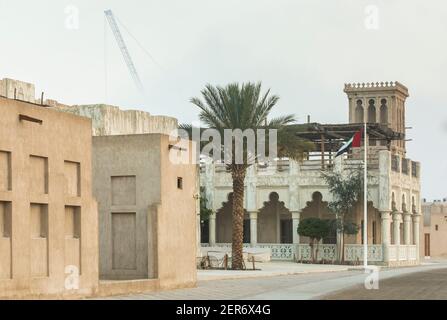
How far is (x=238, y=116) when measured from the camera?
136 ft

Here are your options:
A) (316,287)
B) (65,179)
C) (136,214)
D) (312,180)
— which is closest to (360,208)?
(312,180)

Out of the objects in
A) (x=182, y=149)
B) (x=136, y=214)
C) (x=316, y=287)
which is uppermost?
(x=182, y=149)

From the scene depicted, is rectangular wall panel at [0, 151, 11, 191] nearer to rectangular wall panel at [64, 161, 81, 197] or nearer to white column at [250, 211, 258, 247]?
rectangular wall panel at [64, 161, 81, 197]

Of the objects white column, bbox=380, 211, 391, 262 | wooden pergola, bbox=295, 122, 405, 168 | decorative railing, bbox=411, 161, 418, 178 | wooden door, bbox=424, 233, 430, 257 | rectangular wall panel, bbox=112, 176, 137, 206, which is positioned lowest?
wooden door, bbox=424, 233, 430, 257

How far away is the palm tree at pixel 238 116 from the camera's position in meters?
41.3

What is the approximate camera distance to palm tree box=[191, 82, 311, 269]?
41281mm

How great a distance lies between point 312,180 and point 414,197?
9.08m

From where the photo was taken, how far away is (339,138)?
196 feet

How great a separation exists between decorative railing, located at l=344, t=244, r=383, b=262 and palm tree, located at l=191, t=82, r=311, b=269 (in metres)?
12.7

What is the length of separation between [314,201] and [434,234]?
76.1 ft

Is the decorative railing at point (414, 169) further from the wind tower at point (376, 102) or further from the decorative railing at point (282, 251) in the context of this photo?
the wind tower at point (376, 102)

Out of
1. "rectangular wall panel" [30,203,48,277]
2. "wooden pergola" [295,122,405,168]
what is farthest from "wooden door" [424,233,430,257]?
"rectangular wall panel" [30,203,48,277]

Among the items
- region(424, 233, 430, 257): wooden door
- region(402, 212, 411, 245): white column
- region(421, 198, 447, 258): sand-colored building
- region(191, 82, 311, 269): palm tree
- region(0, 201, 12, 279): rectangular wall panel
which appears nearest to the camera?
region(0, 201, 12, 279): rectangular wall panel
